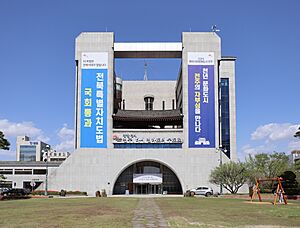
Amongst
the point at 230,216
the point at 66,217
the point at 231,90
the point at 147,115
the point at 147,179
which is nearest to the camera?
the point at 66,217

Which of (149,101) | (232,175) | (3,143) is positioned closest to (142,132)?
(232,175)

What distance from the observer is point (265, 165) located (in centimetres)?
6219

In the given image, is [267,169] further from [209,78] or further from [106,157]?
[106,157]

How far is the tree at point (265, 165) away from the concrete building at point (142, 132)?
10.9 metres

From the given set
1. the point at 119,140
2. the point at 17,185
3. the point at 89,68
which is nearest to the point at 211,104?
the point at 119,140

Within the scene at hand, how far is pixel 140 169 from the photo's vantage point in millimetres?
81438

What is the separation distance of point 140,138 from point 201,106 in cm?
1278

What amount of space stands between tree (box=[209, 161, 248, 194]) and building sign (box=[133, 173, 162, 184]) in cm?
1732

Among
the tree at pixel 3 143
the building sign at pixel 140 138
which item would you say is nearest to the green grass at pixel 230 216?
Result: the tree at pixel 3 143

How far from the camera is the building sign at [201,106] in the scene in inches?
2982

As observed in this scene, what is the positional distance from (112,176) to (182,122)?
16.9m

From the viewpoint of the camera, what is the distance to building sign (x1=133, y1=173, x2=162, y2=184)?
79500mm

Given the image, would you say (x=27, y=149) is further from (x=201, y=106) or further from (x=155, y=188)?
(x=201, y=106)

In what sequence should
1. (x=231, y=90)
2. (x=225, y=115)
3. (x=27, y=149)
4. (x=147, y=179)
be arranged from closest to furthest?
(x=147, y=179) < (x=225, y=115) < (x=231, y=90) < (x=27, y=149)
